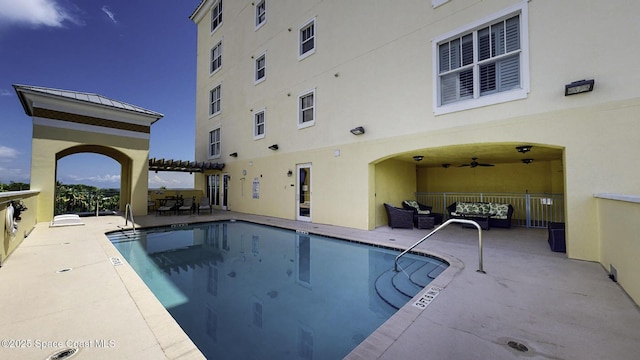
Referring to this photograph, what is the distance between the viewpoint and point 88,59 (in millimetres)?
15516

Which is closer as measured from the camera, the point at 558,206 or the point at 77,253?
the point at 77,253

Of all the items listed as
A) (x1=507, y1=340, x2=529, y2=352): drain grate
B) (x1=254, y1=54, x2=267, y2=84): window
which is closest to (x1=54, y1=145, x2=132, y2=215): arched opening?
(x1=254, y1=54, x2=267, y2=84): window

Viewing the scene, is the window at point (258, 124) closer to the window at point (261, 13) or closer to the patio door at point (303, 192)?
the patio door at point (303, 192)

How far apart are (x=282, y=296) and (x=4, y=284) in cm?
396

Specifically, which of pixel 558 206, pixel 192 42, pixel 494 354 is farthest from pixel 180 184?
pixel 558 206

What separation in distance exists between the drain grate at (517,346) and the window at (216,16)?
19.7 m

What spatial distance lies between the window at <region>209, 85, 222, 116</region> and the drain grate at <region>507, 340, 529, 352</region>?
668 inches

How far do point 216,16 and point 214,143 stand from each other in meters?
8.44

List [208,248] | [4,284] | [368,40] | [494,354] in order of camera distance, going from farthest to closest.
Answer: [368,40] < [208,248] < [4,284] < [494,354]

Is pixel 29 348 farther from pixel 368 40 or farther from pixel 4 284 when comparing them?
pixel 368 40

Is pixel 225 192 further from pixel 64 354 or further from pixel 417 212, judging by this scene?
pixel 64 354

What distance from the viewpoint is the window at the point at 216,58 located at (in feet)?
53.0

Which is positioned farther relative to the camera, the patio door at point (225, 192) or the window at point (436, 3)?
the patio door at point (225, 192)

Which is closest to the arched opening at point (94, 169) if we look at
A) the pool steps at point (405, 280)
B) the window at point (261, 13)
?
the window at point (261, 13)
